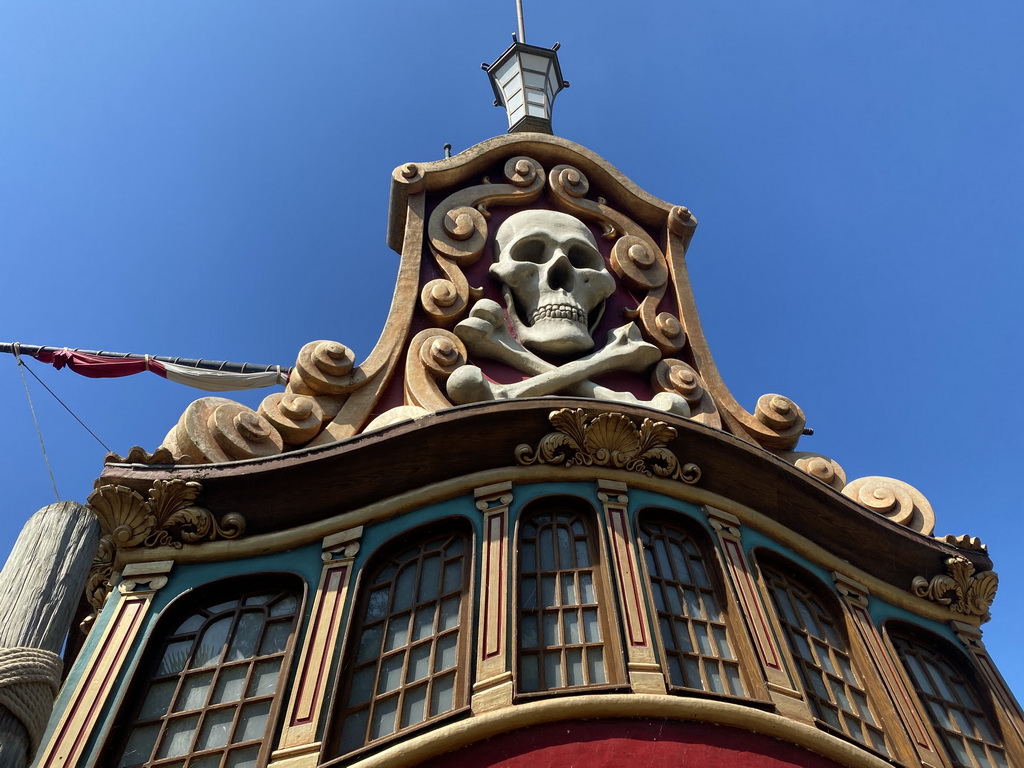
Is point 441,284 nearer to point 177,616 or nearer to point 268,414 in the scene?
point 268,414

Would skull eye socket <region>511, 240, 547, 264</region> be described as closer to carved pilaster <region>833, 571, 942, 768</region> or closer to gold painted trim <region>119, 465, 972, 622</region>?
gold painted trim <region>119, 465, 972, 622</region>

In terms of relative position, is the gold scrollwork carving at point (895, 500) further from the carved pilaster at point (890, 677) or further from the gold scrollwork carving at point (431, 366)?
the gold scrollwork carving at point (431, 366)

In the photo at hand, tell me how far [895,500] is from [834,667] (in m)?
2.70

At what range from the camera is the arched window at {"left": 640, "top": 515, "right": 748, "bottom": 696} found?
8.20 meters

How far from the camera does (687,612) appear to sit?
8.76 meters

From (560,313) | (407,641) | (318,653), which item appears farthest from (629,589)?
(560,313)

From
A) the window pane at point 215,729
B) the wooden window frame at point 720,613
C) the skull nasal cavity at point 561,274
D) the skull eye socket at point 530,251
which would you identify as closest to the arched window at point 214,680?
the window pane at point 215,729

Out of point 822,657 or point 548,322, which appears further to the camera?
point 548,322

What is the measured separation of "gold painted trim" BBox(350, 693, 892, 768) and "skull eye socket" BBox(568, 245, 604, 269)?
6.71 metres

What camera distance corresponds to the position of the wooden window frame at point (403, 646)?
24.0 feet

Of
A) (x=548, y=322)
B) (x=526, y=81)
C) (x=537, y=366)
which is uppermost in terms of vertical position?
(x=526, y=81)

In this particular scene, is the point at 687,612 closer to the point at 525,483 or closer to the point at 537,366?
the point at 525,483

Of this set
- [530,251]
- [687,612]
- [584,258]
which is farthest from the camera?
[584,258]

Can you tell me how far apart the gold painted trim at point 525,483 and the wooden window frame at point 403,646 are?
313mm
